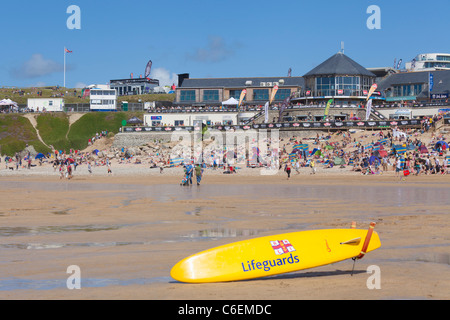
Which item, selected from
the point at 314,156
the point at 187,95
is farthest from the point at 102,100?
the point at 314,156

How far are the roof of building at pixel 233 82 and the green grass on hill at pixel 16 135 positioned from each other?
22.4 m

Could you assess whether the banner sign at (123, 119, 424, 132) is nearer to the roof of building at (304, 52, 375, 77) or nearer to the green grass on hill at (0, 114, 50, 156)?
the roof of building at (304, 52, 375, 77)

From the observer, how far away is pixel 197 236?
15.3 meters

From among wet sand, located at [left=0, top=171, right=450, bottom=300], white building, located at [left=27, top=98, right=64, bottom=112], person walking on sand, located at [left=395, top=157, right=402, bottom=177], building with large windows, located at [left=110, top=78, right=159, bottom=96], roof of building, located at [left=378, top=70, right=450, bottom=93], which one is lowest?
wet sand, located at [left=0, top=171, right=450, bottom=300]

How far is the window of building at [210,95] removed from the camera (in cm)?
8456

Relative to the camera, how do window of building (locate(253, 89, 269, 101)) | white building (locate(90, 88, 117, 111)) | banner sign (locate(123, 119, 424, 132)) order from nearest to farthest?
1. banner sign (locate(123, 119, 424, 132))
2. window of building (locate(253, 89, 269, 101))
3. white building (locate(90, 88, 117, 111))

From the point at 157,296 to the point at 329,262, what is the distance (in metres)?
3.42

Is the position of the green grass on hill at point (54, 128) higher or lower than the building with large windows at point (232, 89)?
lower

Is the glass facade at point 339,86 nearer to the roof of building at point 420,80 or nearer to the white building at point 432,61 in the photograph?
the roof of building at point 420,80

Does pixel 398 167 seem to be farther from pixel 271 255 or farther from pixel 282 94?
pixel 282 94

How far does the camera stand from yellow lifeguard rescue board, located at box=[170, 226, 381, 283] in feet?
32.5

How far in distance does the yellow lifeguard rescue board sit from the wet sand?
0.20 meters

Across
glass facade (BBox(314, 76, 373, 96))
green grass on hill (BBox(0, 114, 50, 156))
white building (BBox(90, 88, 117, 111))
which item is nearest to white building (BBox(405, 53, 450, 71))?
glass facade (BBox(314, 76, 373, 96))

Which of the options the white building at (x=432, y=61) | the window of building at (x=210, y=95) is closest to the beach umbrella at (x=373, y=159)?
the window of building at (x=210, y=95)
